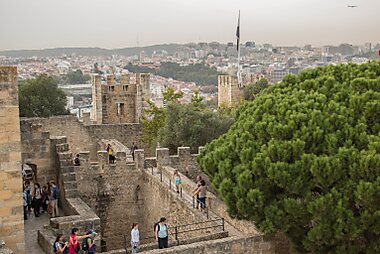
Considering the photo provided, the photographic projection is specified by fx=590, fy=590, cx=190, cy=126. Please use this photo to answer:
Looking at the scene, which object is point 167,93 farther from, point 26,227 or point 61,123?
point 26,227

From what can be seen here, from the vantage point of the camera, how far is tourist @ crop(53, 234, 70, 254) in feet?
41.7

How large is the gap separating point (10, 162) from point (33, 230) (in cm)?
395

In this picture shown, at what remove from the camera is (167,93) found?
32219mm

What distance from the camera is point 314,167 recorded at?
1141 cm

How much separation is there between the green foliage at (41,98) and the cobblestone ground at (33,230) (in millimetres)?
23861

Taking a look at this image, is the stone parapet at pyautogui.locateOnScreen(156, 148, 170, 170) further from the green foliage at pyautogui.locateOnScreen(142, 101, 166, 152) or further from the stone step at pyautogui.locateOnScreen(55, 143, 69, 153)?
the green foliage at pyautogui.locateOnScreen(142, 101, 166, 152)

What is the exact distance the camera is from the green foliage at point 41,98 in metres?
41.2

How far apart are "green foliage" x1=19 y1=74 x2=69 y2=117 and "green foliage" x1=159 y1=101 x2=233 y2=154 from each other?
16.0 meters

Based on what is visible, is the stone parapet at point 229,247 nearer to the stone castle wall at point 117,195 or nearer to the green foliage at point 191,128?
the stone castle wall at point 117,195

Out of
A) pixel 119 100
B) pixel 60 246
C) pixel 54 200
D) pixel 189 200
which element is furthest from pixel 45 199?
pixel 119 100

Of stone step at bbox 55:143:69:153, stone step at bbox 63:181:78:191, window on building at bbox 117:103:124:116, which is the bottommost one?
stone step at bbox 63:181:78:191

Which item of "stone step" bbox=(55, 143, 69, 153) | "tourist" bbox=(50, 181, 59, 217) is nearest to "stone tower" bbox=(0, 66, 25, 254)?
"tourist" bbox=(50, 181, 59, 217)

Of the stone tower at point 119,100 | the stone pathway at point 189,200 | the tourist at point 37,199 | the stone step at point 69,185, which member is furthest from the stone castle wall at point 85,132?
the tourist at point 37,199

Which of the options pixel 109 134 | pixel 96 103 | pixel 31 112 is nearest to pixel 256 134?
pixel 109 134
